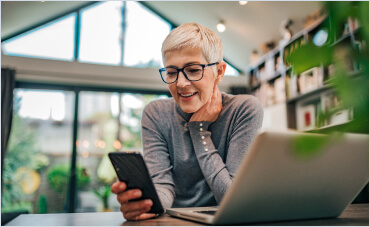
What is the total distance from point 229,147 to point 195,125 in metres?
0.14

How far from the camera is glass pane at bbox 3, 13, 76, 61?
5.07 metres

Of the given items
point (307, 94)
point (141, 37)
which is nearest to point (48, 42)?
point (141, 37)

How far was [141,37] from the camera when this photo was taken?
5707 millimetres

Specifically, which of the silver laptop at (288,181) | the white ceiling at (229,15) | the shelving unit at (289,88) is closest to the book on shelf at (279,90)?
the shelving unit at (289,88)

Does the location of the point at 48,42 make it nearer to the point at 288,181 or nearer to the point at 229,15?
the point at 229,15

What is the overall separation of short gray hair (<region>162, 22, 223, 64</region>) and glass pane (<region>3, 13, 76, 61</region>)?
4504mm

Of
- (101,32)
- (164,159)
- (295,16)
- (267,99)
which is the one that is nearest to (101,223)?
(164,159)

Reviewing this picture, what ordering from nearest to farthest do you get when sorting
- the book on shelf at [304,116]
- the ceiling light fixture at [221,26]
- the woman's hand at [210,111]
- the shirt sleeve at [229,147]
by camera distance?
the shirt sleeve at [229,147]
the woman's hand at [210,111]
the book on shelf at [304,116]
the ceiling light fixture at [221,26]

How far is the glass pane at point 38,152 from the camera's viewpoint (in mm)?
4930

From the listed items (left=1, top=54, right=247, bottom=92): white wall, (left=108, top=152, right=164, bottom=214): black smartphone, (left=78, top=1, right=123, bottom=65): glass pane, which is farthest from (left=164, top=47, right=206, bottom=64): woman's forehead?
(left=78, top=1, right=123, bottom=65): glass pane

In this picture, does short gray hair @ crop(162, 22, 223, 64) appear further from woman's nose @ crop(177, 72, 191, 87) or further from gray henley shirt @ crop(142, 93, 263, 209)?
gray henley shirt @ crop(142, 93, 263, 209)

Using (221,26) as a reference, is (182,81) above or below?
below

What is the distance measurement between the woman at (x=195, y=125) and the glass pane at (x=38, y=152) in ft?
13.9

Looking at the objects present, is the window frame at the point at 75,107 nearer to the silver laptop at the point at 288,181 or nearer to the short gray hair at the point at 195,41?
the short gray hair at the point at 195,41
